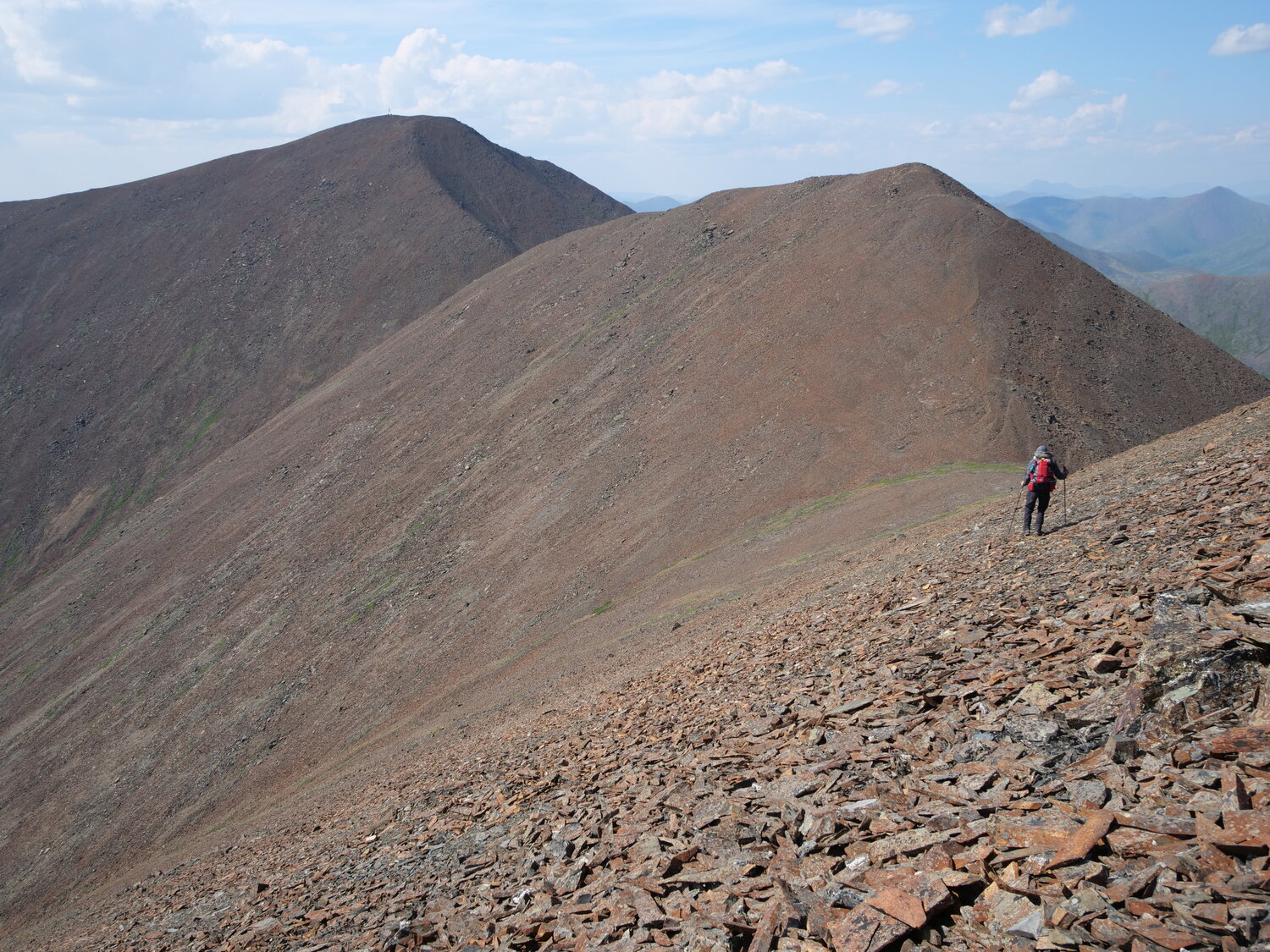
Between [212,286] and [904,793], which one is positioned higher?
[212,286]

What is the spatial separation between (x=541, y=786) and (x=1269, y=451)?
9.98 metres

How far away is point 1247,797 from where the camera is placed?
458 cm

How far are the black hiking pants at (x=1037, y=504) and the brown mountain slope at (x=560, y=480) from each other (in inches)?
299

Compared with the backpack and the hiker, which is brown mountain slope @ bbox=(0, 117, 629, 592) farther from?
the backpack

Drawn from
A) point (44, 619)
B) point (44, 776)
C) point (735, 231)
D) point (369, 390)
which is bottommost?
point (44, 776)

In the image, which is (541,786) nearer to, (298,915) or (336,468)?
(298,915)

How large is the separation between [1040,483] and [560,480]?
18.9m

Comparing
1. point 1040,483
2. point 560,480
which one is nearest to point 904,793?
point 1040,483

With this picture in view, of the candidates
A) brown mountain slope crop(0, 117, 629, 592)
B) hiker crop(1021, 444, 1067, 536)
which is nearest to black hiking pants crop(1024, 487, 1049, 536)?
hiker crop(1021, 444, 1067, 536)

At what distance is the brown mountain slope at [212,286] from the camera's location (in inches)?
2103

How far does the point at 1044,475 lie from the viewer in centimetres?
1182

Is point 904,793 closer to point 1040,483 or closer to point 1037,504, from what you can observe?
point 1040,483

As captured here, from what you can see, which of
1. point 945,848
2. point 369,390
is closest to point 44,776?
point 369,390

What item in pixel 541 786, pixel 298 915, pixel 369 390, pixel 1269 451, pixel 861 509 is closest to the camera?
pixel 298 915
